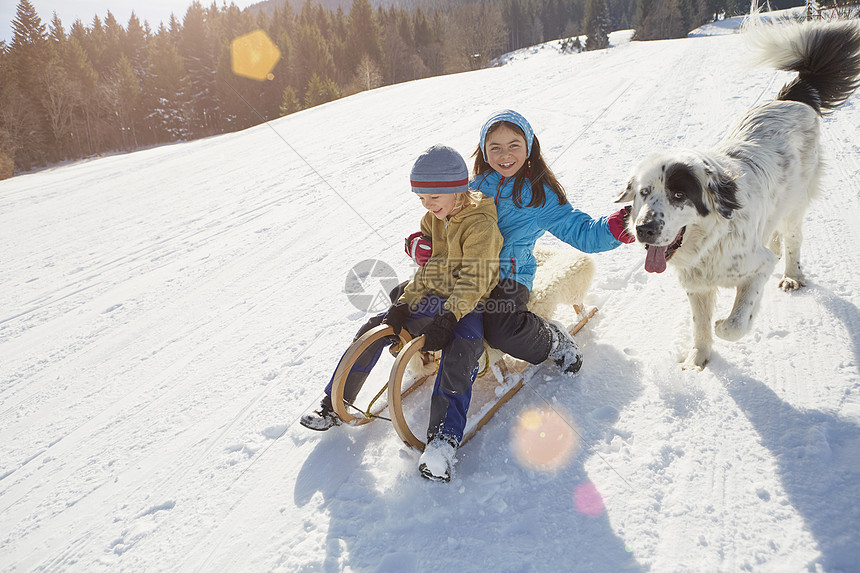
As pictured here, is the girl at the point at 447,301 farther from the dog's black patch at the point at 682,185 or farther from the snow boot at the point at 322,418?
the dog's black patch at the point at 682,185

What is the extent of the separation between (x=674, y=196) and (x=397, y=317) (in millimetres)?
1651

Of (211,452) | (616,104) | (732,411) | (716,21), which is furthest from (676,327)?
(716,21)

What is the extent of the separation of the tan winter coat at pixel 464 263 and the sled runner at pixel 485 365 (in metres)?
0.30

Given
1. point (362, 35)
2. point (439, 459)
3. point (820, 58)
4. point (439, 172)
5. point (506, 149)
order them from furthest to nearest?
point (362, 35), point (820, 58), point (506, 149), point (439, 172), point (439, 459)

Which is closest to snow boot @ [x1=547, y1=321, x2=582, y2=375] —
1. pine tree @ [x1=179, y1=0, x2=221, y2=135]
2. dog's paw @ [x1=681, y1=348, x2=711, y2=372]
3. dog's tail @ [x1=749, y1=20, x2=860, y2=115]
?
dog's paw @ [x1=681, y1=348, x2=711, y2=372]

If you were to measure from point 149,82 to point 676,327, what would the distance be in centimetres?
4880

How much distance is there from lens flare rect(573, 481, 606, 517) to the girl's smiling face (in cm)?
184

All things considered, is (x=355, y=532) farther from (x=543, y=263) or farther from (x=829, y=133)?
(x=829, y=133)

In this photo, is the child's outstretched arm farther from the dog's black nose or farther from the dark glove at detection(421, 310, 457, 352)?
the dark glove at detection(421, 310, 457, 352)

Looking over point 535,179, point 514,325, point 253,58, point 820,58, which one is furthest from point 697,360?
point 253,58

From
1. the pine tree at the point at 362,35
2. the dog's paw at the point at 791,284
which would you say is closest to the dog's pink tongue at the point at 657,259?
the dog's paw at the point at 791,284

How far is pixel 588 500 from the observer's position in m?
2.11

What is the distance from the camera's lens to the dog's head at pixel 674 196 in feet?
7.87

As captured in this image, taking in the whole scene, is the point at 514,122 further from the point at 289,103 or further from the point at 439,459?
the point at 289,103
